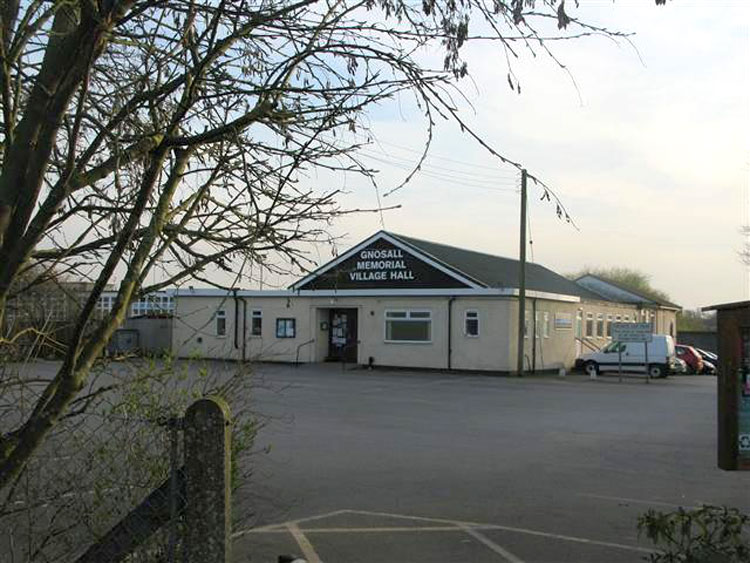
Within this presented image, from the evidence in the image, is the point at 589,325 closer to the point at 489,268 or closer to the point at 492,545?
the point at 489,268

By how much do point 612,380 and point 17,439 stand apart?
3180cm

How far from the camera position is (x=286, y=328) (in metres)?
38.2

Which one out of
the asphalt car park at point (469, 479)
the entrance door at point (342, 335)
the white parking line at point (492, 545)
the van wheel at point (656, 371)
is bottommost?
the van wheel at point (656, 371)

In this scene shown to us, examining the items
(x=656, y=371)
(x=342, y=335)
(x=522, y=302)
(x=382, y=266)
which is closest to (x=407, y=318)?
(x=382, y=266)

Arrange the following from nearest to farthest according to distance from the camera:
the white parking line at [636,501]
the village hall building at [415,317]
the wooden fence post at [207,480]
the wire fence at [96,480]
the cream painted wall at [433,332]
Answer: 1. the wooden fence post at [207,480]
2. the wire fence at [96,480]
3. the white parking line at [636,501]
4. the cream painted wall at [433,332]
5. the village hall building at [415,317]

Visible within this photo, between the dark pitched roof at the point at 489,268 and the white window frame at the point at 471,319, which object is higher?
the dark pitched roof at the point at 489,268

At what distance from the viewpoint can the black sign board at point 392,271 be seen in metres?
34.7

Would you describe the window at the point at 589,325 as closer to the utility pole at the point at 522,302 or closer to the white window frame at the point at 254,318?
the utility pole at the point at 522,302

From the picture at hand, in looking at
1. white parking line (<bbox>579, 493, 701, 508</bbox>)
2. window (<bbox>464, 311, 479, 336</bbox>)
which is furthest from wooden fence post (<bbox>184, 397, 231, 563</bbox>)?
window (<bbox>464, 311, 479, 336</bbox>)

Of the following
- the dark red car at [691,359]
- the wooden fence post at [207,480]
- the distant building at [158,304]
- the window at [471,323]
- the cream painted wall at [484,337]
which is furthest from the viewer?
the dark red car at [691,359]

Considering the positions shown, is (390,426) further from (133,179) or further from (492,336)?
(492,336)

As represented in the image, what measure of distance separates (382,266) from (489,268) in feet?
20.9

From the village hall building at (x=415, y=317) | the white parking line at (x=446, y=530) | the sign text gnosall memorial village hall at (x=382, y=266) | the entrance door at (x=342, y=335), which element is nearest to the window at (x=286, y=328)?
the village hall building at (x=415, y=317)

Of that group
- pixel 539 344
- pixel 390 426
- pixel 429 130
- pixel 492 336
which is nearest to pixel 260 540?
pixel 429 130
